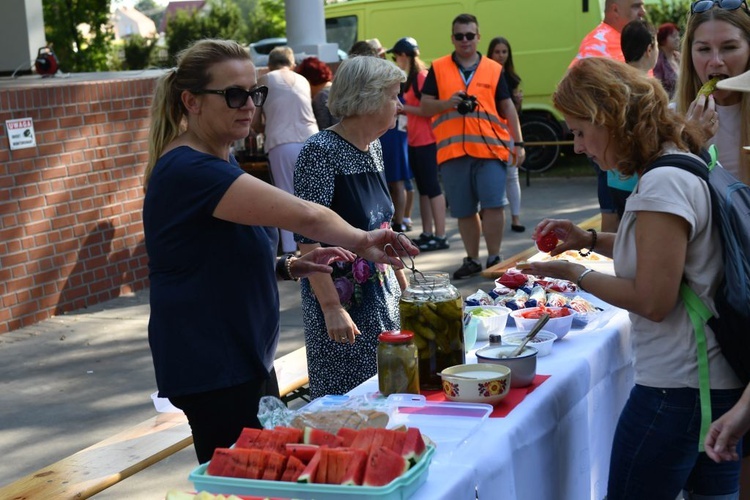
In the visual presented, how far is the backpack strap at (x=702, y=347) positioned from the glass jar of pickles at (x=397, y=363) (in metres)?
0.76

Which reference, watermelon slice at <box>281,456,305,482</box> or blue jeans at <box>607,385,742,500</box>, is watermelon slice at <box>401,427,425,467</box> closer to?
watermelon slice at <box>281,456,305,482</box>

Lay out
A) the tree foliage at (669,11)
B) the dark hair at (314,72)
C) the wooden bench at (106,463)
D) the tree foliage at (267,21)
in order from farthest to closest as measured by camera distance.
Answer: the tree foliage at (267,21), the tree foliage at (669,11), the dark hair at (314,72), the wooden bench at (106,463)

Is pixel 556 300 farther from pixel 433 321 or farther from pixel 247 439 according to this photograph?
pixel 247 439

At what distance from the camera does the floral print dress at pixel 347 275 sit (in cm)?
379

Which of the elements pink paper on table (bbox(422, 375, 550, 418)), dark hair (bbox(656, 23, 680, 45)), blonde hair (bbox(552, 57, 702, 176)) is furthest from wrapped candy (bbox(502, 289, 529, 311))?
dark hair (bbox(656, 23, 680, 45))

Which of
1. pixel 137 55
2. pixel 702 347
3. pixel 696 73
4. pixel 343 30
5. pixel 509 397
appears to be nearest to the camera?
pixel 702 347

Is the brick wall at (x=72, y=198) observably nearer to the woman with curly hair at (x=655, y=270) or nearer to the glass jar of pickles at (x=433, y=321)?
the glass jar of pickles at (x=433, y=321)

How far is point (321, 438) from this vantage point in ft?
7.80

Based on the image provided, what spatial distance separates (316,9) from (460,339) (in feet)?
31.3

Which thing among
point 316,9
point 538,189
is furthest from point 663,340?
point 538,189

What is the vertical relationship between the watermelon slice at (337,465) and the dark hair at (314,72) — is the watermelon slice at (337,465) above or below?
below

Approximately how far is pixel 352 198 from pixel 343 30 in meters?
13.4

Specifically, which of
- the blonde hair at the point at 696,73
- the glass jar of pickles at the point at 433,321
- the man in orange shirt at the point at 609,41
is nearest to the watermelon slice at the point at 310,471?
→ the glass jar of pickles at the point at 433,321

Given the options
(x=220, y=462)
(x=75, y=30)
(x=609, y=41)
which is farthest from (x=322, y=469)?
(x=75, y=30)
